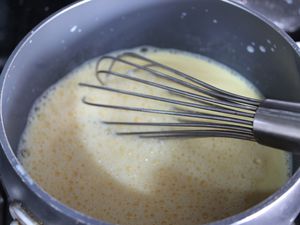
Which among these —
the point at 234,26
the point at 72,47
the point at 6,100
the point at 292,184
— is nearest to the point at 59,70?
the point at 72,47

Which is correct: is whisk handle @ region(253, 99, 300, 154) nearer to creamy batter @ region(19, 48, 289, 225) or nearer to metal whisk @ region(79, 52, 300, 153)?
metal whisk @ region(79, 52, 300, 153)

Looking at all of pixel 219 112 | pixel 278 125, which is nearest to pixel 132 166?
pixel 219 112

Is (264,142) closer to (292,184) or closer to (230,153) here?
(292,184)

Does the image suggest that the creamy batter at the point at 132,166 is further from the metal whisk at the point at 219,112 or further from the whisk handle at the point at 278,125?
the whisk handle at the point at 278,125

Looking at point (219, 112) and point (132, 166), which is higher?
point (219, 112)

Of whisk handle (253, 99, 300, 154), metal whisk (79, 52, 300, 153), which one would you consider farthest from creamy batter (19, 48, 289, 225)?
whisk handle (253, 99, 300, 154)

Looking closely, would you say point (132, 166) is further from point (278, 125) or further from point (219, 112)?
point (278, 125)

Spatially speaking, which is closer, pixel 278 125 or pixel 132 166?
pixel 278 125
